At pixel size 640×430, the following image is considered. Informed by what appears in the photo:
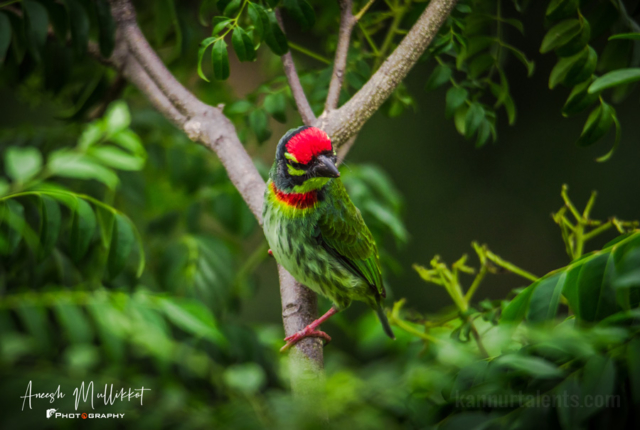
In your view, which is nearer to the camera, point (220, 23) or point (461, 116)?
point (220, 23)

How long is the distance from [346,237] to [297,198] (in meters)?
0.21

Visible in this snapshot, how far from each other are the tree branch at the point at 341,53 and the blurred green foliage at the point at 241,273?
0.25ft

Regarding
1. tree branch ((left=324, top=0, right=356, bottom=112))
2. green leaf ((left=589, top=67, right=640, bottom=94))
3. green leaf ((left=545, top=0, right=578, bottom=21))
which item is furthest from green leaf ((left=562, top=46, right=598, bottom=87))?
tree branch ((left=324, top=0, right=356, bottom=112))

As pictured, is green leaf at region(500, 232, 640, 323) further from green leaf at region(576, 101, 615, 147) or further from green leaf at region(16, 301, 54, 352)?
green leaf at region(16, 301, 54, 352)

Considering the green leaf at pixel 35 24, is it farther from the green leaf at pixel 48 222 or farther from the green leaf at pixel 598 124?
the green leaf at pixel 598 124

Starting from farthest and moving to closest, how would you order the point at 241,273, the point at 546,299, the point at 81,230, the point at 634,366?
the point at 241,273
the point at 81,230
the point at 546,299
the point at 634,366

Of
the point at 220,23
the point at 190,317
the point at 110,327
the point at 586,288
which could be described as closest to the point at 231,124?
the point at 220,23

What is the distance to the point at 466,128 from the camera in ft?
4.66

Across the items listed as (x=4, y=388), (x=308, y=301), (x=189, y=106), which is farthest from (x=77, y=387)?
(x=189, y=106)

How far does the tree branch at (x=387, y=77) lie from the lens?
1328 millimetres

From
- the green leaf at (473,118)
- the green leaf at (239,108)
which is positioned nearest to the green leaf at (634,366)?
the green leaf at (473,118)

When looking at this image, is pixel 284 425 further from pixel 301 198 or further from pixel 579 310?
pixel 301 198

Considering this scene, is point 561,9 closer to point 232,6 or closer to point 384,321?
point 232,6

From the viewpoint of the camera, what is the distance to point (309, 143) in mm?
1343
